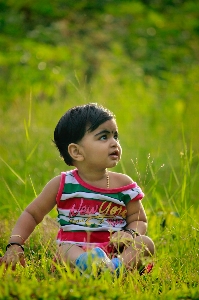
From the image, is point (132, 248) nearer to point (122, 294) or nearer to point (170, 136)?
point (122, 294)

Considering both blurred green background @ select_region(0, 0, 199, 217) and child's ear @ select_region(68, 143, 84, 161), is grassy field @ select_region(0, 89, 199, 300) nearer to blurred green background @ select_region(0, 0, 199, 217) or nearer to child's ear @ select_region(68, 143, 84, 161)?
blurred green background @ select_region(0, 0, 199, 217)

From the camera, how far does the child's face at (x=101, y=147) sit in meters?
3.37

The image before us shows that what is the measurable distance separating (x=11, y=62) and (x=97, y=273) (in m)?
7.10

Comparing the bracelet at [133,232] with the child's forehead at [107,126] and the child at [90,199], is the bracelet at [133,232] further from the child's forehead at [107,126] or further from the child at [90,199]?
the child's forehead at [107,126]

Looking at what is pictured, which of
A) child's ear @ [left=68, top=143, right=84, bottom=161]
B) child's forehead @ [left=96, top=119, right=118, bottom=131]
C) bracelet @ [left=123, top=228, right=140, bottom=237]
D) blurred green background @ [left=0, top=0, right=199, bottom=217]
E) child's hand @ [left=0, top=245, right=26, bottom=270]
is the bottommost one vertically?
blurred green background @ [left=0, top=0, right=199, bottom=217]

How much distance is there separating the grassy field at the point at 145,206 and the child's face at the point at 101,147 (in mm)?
183

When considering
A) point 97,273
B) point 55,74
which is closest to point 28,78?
point 55,74

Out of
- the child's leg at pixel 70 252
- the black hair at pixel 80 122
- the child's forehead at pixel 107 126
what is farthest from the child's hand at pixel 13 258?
the child's forehead at pixel 107 126

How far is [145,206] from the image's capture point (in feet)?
13.8

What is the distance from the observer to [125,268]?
10.1 ft

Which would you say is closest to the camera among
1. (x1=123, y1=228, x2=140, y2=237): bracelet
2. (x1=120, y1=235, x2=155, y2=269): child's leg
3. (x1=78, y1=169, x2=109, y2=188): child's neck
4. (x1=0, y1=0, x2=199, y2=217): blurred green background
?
(x1=120, y1=235, x2=155, y2=269): child's leg

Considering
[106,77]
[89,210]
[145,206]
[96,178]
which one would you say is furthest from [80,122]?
[106,77]

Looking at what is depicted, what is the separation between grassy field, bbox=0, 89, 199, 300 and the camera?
2.68 m

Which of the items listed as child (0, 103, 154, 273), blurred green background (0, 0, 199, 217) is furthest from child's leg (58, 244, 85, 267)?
blurred green background (0, 0, 199, 217)
